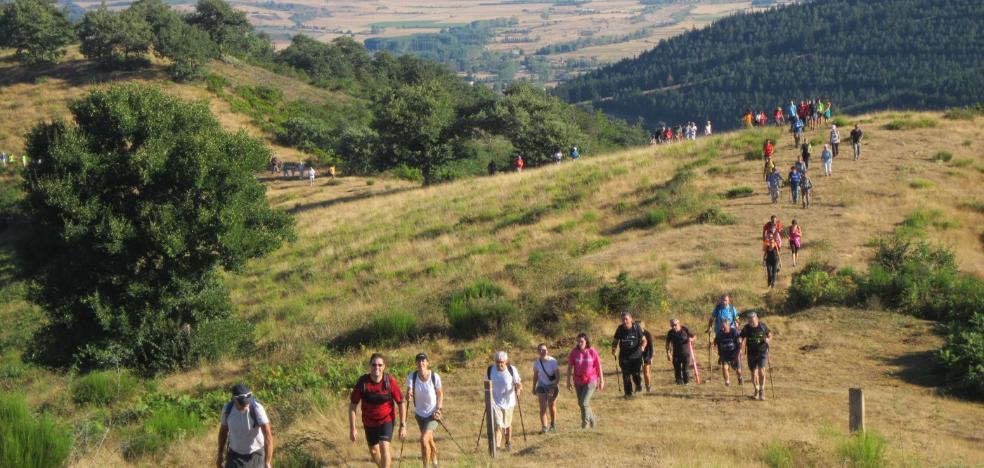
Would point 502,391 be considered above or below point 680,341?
above

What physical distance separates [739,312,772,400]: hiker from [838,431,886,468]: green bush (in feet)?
9.83

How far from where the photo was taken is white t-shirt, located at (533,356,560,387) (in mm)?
12031

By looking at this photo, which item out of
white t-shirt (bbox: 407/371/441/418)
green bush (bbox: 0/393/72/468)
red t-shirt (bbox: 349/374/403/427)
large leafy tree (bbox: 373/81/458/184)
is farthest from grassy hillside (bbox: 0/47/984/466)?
large leafy tree (bbox: 373/81/458/184)

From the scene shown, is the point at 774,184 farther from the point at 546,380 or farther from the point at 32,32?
the point at 32,32

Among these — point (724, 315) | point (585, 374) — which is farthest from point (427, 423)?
point (724, 315)

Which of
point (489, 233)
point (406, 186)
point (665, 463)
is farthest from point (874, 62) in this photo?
point (665, 463)

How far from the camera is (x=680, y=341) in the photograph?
1437 centimetres

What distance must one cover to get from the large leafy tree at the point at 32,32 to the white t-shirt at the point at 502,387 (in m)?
69.1

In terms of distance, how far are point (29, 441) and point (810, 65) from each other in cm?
15645

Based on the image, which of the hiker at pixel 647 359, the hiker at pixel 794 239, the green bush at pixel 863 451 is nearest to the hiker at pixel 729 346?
the hiker at pixel 647 359

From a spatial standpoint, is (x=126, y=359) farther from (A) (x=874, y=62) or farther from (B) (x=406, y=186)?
(A) (x=874, y=62)

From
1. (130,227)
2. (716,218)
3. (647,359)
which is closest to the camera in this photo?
(647,359)

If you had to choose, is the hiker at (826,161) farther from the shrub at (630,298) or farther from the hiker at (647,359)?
the hiker at (647,359)

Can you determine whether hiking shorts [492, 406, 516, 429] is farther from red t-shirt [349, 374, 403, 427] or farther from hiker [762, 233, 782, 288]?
hiker [762, 233, 782, 288]
